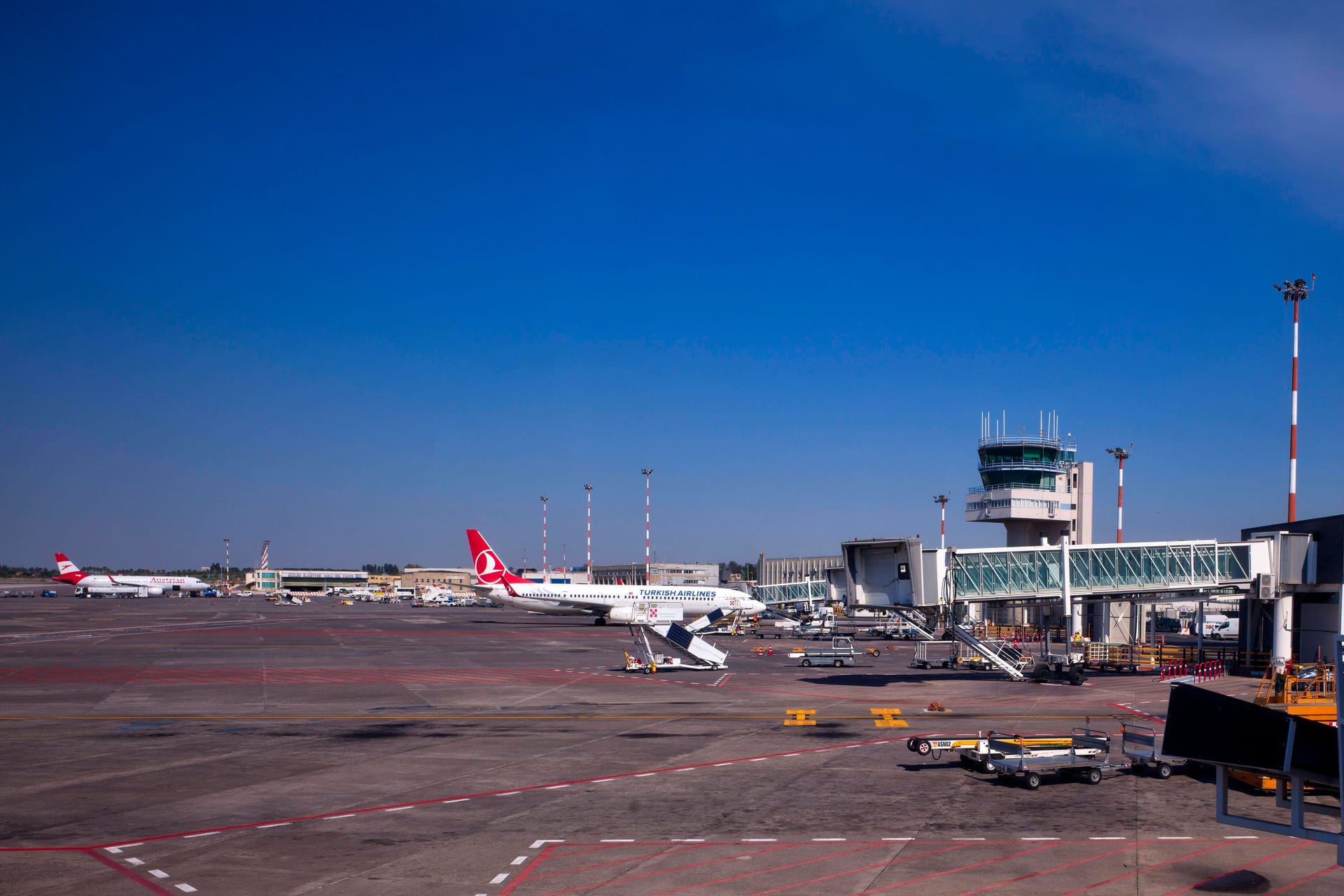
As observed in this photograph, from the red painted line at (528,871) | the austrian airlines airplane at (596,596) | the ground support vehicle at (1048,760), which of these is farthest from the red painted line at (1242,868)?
the austrian airlines airplane at (596,596)

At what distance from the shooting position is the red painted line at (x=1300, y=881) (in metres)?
16.4

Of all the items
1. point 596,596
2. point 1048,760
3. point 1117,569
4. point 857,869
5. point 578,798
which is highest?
point 1117,569

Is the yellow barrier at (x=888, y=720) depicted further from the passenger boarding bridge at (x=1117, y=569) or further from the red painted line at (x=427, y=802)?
the passenger boarding bridge at (x=1117, y=569)

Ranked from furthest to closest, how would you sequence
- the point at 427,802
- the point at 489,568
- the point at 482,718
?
the point at 489,568, the point at 482,718, the point at 427,802

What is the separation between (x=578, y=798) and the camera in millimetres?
23562

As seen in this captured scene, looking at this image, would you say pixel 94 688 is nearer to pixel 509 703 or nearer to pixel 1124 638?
pixel 509 703

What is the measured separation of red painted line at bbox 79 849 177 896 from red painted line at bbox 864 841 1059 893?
1144 cm

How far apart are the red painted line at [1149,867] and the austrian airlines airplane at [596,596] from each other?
7985 centimetres

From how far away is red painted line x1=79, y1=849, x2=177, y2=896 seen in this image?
16.4m

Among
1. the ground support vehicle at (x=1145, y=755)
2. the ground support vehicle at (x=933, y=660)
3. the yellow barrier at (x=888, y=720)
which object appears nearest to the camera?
the ground support vehicle at (x=1145, y=755)

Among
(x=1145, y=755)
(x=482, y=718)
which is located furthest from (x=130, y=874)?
(x=1145, y=755)

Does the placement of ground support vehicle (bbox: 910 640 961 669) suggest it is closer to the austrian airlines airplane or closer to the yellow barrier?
the yellow barrier

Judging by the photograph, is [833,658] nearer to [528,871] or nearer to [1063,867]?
[1063,867]

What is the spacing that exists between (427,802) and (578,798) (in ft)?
11.3
